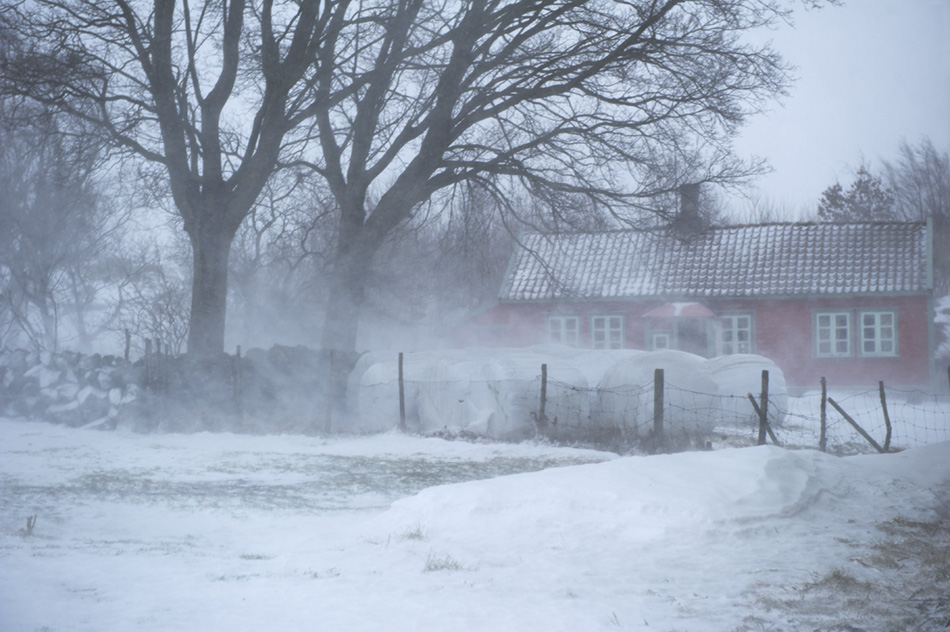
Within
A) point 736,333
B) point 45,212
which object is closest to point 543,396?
point 736,333

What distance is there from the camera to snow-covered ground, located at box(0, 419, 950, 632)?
4832 mm

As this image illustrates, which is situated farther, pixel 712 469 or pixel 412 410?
pixel 412 410

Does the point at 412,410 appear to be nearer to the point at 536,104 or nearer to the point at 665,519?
the point at 536,104

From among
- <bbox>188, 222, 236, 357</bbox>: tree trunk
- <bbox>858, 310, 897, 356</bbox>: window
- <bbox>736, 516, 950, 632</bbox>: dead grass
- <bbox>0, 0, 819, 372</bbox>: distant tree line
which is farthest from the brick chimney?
<bbox>858, 310, 897, 356</bbox>: window

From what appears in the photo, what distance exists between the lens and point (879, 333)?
23.8 meters

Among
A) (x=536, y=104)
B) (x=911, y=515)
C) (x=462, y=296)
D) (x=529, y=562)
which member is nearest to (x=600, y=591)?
(x=529, y=562)

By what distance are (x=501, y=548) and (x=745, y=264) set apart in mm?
21561

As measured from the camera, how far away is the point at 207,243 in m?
16.8

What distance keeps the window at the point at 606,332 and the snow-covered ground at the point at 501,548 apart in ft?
54.5

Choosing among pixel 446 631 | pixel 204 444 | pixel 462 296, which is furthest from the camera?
Result: pixel 462 296

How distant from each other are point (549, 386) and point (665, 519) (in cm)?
794

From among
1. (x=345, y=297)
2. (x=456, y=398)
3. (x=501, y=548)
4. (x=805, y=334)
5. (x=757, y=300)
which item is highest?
(x=757, y=300)

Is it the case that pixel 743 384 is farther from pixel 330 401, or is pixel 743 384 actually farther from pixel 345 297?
pixel 345 297

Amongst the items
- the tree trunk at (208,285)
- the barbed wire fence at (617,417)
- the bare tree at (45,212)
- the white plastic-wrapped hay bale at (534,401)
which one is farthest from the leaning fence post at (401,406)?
the bare tree at (45,212)
